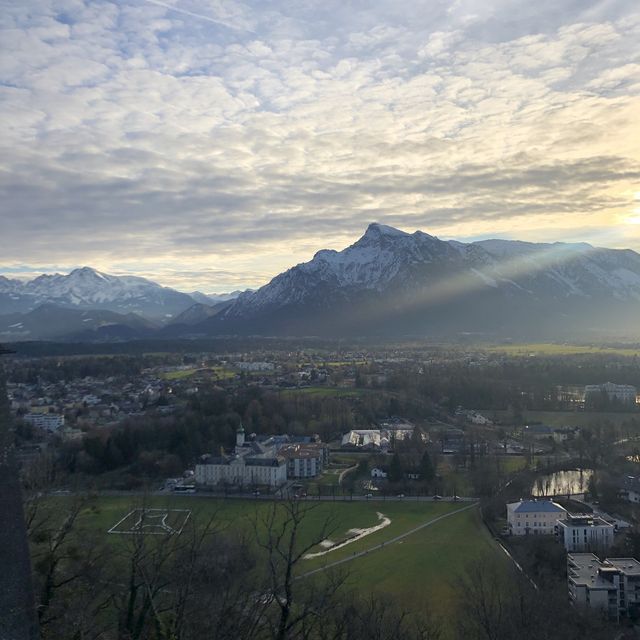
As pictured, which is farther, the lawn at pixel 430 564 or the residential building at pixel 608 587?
the lawn at pixel 430 564

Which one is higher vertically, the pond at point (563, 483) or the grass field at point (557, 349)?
the grass field at point (557, 349)

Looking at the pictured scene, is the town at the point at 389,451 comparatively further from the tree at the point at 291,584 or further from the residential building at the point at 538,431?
the tree at the point at 291,584

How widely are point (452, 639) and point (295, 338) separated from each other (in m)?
108

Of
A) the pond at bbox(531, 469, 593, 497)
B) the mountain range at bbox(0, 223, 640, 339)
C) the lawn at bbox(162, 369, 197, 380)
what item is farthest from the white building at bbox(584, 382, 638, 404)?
the mountain range at bbox(0, 223, 640, 339)

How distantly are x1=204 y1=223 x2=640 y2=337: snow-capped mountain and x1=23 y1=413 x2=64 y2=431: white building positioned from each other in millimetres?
85608

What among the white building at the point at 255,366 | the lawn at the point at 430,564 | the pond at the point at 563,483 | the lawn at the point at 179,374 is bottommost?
the pond at the point at 563,483

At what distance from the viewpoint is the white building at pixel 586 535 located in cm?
1909

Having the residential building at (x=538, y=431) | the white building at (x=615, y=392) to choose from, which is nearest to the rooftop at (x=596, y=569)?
the residential building at (x=538, y=431)

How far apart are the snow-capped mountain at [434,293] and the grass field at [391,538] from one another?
9924 cm

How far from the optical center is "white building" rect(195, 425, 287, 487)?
2917cm

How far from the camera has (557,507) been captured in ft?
70.6

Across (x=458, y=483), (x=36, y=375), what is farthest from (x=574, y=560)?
(x=36, y=375)

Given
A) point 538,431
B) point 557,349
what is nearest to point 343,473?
point 538,431

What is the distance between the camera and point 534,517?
21.1m
